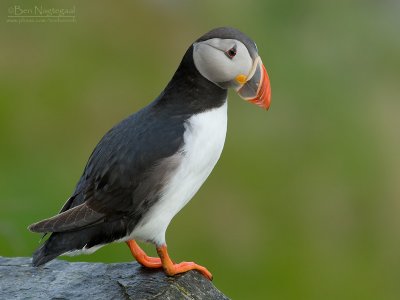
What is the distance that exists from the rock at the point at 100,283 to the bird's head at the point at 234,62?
105cm

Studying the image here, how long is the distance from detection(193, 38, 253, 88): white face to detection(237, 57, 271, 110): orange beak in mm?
34

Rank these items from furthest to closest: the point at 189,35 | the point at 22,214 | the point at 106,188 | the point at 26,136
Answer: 1. the point at 189,35
2. the point at 26,136
3. the point at 22,214
4. the point at 106,188

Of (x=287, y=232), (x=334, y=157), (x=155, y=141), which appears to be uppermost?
(x=155, y=141)

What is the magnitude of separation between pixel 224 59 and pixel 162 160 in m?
0.58

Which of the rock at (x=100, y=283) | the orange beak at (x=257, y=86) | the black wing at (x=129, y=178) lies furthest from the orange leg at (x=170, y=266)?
the orange beak at (x=257, y=86)

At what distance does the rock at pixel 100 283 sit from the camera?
4461mm

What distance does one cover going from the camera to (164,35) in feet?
29.7

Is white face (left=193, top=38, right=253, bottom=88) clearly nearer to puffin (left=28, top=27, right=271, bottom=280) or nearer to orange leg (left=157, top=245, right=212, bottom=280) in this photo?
puffin (left=28, top=27, right=271, bottom=280)

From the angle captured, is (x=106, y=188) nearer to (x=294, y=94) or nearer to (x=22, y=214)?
(x=22, y=214)

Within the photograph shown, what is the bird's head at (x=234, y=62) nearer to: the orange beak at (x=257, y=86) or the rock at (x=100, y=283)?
the orange beak at (x=257, y=86)

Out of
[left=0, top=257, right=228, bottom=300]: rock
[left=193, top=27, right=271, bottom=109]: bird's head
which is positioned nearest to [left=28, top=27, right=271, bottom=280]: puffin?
[left=193, top=27, right=271, bottom=109]: bird's head

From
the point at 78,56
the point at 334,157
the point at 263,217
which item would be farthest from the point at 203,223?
the point at 78,56

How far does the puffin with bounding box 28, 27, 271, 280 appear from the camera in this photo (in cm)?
421

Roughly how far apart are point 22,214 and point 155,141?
3.28 meters
